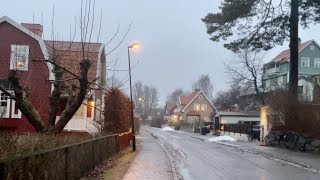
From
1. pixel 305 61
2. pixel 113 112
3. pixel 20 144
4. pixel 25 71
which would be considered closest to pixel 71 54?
pixel 113 112

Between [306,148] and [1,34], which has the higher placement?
[1,34]

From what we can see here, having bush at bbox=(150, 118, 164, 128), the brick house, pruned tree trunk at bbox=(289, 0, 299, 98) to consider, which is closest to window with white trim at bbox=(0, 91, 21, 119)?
the brick house

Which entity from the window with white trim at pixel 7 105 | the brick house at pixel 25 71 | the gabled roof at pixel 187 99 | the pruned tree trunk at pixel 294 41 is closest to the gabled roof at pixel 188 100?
the gabled roof at pixel 187 99

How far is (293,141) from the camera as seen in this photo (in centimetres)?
3297

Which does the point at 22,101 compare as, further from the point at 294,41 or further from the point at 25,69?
the point at 294,41

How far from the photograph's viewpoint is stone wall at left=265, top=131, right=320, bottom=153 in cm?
2994

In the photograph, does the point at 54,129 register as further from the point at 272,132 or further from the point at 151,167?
the point at 272,132

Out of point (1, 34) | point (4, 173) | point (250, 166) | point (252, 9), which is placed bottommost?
point (250, 166)

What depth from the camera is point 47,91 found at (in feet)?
112

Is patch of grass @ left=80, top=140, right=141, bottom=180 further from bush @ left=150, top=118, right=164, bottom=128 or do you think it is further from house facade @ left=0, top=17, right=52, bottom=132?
bush @ left=150, top=118, right=164, bottom=128

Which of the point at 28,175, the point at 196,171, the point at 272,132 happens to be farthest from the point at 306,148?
the point at 28,175

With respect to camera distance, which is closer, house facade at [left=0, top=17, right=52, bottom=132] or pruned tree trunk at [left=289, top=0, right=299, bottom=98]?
house facade at [left=0, top=17, right=52, bottom=132]

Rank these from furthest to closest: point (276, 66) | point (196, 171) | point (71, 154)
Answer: point (276, 66) < point (196, 171) < point (71, 154)

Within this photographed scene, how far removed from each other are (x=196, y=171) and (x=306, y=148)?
14991 millimetres
